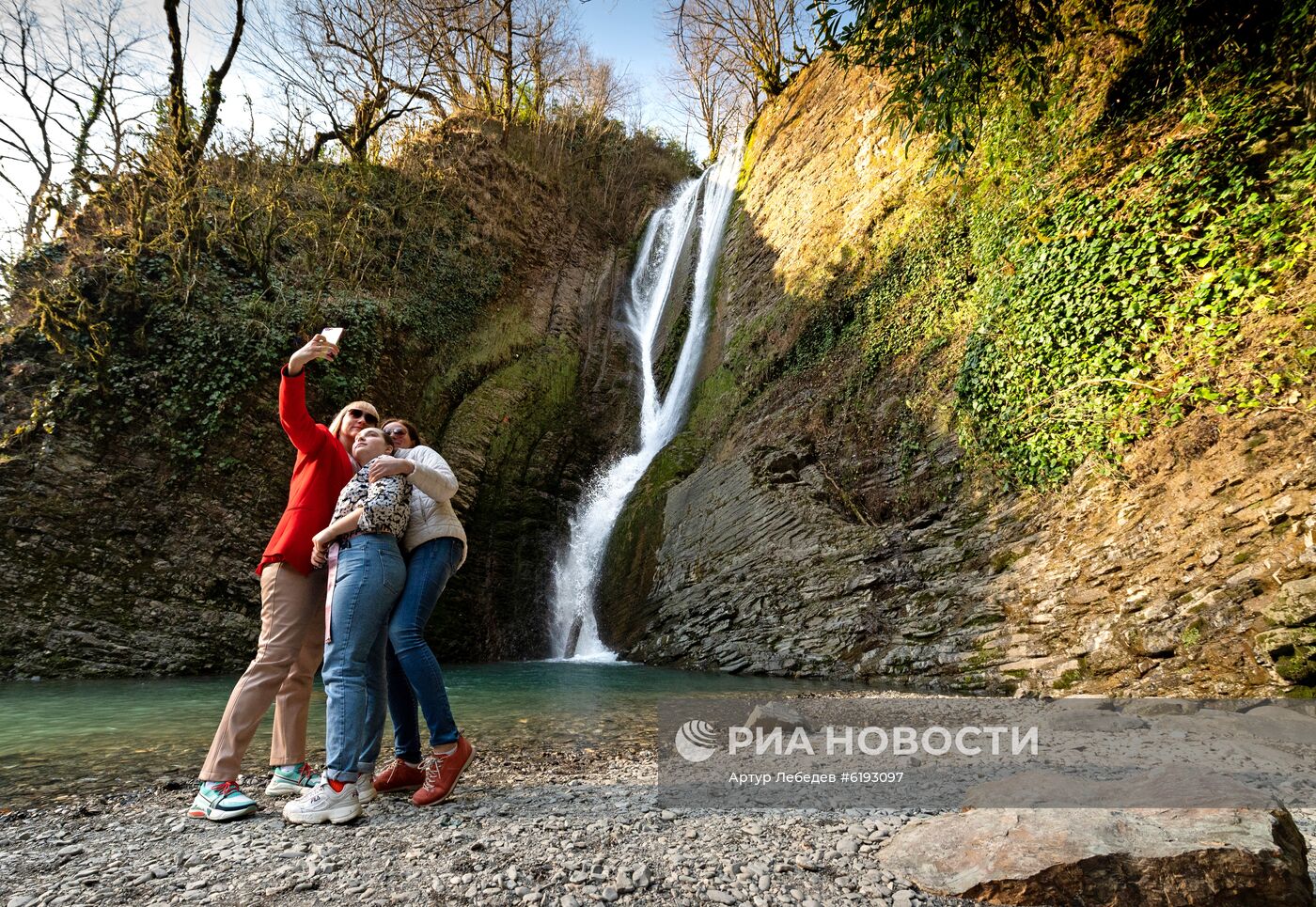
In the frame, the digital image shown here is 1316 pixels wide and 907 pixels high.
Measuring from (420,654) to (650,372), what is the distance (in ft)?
48.1

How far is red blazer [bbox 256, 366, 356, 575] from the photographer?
2.71 m

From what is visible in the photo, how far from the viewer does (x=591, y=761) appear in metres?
3.58

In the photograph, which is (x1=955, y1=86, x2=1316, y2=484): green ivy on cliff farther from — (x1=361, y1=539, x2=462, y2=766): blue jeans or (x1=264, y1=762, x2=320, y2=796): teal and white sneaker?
(x1=264, y1=762, x2=320, y2=796): teal and white sneaker

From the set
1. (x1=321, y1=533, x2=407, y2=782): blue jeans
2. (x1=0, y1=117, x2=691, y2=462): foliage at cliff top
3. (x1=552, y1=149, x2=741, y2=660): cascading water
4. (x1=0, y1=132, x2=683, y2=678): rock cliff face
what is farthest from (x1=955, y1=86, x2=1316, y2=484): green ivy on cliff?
→ (x1=0, y1=117, x2=691, y2=462): foliage at cliff top

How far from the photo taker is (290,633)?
8.77 feet

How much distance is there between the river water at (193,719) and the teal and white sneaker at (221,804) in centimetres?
99

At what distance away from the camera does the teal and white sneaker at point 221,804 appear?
2.35 m

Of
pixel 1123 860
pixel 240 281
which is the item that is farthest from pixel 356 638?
pixel 240 281

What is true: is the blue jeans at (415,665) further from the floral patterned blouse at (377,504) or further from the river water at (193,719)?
the river water at (193,719)

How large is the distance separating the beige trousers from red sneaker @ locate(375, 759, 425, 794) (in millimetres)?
363

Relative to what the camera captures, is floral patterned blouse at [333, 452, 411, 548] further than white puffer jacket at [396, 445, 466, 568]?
No

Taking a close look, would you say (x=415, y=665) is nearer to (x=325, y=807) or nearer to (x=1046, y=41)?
(x=325, y=807)

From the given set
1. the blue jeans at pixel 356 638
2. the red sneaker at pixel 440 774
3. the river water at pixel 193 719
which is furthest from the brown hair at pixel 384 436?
the river water at pixel 193 719

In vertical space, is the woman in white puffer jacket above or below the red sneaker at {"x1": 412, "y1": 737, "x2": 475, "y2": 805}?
above
